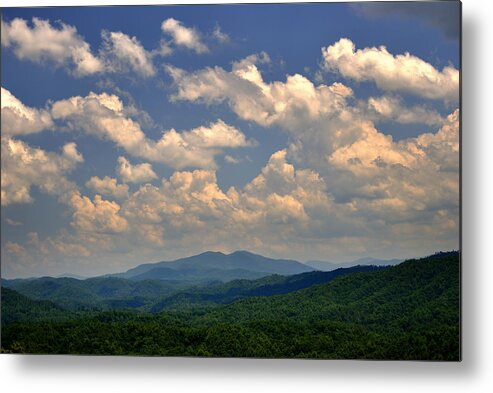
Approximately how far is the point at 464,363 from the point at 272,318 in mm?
1175

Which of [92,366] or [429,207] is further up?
[429,207]

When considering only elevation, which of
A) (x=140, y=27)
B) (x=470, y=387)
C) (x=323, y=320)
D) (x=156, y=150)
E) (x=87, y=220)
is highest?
(x=140, y=27)

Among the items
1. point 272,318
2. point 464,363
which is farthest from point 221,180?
point 464,363

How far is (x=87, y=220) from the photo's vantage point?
5.56 m

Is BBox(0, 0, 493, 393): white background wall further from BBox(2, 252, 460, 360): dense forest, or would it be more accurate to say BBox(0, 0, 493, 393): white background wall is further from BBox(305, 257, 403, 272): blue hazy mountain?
BBox(305, 257, 403, 272): blue hazy mountain

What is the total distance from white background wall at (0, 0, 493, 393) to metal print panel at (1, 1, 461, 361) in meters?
0.10

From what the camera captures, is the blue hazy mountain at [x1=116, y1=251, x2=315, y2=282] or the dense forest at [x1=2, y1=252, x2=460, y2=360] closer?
the dense forest at [x1=2, y1=252, x2=460, y2=360]

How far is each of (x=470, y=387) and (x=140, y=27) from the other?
2873 mm

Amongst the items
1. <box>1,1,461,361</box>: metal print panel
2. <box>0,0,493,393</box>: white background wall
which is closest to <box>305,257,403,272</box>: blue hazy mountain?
<box>1,1,461,361</box>: metal print panel

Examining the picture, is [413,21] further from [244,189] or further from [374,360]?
[374,360]

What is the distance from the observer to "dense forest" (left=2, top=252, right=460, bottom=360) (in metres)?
5.20

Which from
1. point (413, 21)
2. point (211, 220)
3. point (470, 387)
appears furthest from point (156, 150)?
point (470, 387)

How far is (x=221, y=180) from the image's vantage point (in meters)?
5.54

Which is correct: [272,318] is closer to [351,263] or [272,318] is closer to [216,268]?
[216,268]
